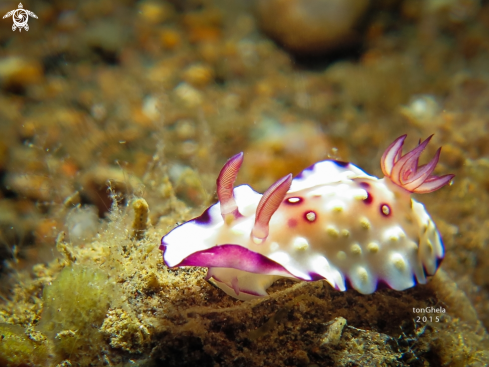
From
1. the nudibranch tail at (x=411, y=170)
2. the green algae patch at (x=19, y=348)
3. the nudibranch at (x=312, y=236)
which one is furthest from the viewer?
the nudibranch tail at (x=411, y=170)

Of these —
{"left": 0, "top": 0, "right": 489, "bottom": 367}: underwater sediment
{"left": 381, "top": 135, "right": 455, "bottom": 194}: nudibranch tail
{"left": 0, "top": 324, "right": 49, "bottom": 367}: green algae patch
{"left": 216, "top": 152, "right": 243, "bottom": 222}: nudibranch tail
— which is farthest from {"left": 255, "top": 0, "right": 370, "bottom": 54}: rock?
{"left": 0, "top": 324, "right": 49, "bottom": 367}: green algae patch

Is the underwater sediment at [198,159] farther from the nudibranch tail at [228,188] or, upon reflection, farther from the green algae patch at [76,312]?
the nudibranch tail at [228,188]

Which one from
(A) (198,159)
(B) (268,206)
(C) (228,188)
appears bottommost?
(B) (268,206)

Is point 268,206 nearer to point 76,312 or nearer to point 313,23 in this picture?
point 76,312

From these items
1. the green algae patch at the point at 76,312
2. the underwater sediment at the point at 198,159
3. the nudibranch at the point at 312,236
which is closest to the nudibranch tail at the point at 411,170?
the nudibranch at the point at 312,236

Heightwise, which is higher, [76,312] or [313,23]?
[313,23]

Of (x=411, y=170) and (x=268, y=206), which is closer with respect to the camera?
(x=268, y=206)

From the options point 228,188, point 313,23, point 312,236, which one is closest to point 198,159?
point 228,188
